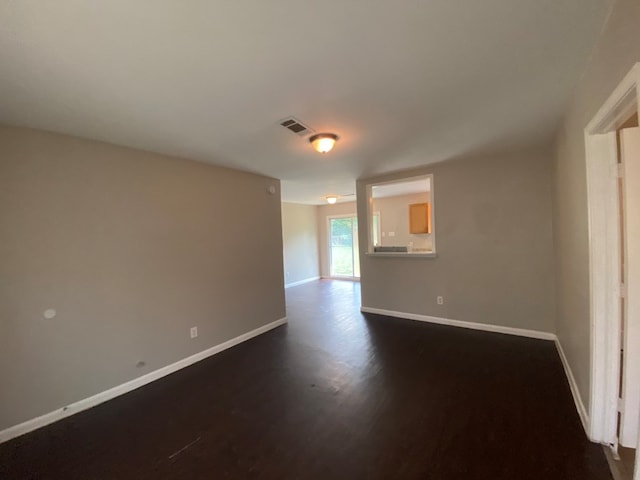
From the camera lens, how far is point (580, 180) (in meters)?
1.89

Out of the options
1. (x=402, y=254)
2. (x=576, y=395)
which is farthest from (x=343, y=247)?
(x=576, y=395)

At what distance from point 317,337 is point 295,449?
199 centimetres

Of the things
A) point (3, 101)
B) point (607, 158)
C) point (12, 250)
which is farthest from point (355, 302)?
point (3, 101)

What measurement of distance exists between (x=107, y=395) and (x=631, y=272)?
3.98 m

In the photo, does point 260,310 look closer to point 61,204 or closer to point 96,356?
point 96,356

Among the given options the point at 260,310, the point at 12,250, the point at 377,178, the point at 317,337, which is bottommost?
the point at 317,337

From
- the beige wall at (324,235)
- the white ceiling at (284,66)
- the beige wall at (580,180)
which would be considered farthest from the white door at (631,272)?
the beige wall at (324,235)

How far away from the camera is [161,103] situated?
1.89 metres

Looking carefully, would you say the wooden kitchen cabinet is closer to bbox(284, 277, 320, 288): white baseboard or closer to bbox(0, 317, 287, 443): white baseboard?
bbox(284, 277, 320, 288): white baseboard

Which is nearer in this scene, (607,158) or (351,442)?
(607,158)

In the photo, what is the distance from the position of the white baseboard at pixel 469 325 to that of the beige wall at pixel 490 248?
2.2 inches

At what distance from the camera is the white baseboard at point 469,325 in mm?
3422

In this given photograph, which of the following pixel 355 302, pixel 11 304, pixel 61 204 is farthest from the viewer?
pixel 355 302

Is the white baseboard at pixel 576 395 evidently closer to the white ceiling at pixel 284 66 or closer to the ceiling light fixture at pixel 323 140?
the white ceiling at pixel 284 66
